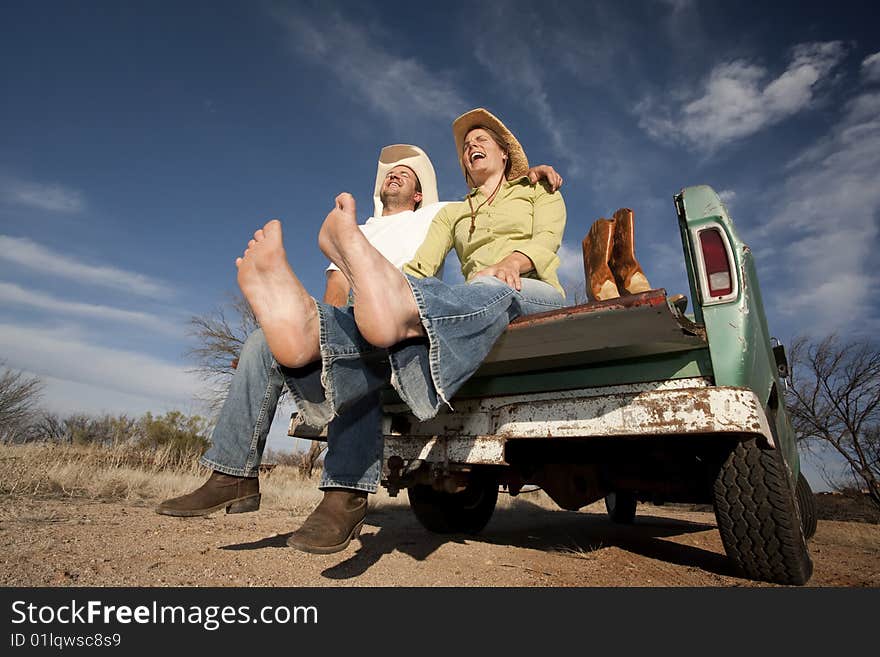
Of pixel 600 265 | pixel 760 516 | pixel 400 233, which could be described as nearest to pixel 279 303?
pixel 600 265

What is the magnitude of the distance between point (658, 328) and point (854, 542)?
12.0ft

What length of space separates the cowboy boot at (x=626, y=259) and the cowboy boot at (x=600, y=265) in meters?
0.04

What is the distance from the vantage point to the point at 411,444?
7.32ft

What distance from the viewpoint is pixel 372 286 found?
56.3 inches

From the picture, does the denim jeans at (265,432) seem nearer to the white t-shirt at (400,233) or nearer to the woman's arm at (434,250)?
the woman's arm at (434,250)

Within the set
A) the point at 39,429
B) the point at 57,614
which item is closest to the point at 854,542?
the point at 57,614

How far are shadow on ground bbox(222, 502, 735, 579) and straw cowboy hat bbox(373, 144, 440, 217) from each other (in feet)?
8.19

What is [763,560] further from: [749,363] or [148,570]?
[148,570]

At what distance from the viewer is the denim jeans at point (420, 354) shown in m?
1.55

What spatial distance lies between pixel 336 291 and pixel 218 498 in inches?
61.7

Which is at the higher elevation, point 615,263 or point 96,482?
point 615,263

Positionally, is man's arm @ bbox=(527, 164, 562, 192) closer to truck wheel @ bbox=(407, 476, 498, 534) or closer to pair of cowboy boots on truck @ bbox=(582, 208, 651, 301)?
pair of cowboy boots on truck @ bbox=(582, 208, 651, 301)

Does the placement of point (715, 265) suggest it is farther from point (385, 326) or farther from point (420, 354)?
point (385, 326)

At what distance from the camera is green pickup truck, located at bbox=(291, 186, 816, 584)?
5.45 feet
